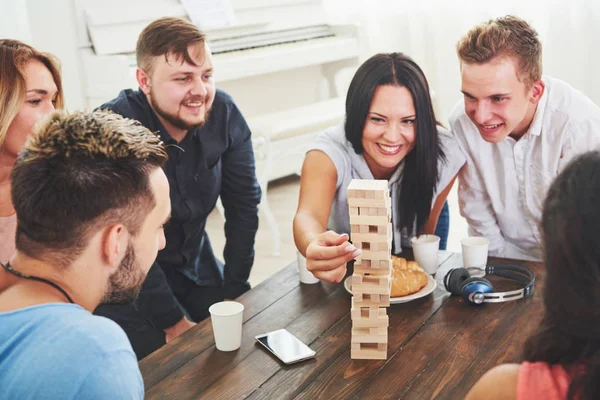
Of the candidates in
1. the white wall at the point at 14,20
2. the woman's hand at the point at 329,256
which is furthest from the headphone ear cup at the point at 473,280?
the white wall at the point at 14,20

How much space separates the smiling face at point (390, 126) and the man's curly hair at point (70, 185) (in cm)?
99

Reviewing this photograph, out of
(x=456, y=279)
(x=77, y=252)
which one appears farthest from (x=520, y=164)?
(x=77, y=252)

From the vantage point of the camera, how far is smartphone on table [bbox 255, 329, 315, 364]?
1.42 m

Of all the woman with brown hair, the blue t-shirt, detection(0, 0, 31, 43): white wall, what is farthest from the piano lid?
the woman with brown hair

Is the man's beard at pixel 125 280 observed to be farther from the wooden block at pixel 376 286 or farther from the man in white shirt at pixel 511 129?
the man in white shirt at pixel 511 129

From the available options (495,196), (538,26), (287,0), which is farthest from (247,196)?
(538,26)

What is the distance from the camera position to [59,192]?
1106mm

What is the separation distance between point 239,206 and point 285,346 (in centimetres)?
116

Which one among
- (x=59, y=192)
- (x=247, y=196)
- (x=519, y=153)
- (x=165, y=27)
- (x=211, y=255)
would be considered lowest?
(x=211, y=255)

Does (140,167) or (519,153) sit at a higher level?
(140,167)

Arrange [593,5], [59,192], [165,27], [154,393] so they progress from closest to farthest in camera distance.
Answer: [59,192], [154,393], [165,27], [593,5]

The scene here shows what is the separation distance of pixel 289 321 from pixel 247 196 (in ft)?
3.32

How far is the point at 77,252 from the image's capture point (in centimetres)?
113

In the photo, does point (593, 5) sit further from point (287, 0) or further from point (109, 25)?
point (109, 25)
